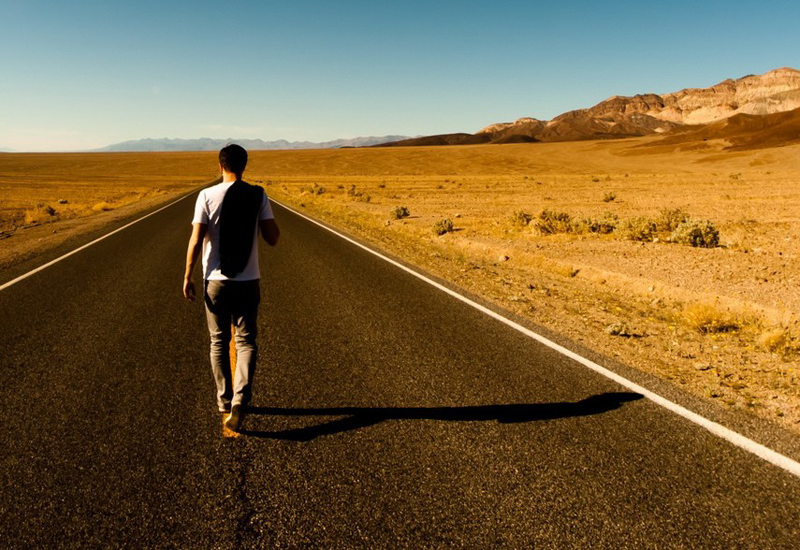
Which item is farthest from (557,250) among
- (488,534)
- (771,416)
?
(488,534)

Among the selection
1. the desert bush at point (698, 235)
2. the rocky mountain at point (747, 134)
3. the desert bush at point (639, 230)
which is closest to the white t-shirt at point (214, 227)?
the desert bush at point (698, 235)

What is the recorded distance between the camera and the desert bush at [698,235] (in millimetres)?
12281

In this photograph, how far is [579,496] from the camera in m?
3.02

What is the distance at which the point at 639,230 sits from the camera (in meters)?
13.6

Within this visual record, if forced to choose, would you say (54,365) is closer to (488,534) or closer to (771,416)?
(488,534)

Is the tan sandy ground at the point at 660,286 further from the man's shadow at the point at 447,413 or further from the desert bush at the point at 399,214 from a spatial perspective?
the man's shadow at the point at 447,413

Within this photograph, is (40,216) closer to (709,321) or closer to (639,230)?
(639,230)

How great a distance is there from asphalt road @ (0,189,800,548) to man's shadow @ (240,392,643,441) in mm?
19

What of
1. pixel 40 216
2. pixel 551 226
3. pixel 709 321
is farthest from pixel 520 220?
pixel 40 216

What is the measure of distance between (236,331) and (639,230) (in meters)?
12.7

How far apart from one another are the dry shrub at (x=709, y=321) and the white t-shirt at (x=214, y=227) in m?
5.84

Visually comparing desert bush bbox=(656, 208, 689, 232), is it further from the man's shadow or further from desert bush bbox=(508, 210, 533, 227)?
the man's shadow

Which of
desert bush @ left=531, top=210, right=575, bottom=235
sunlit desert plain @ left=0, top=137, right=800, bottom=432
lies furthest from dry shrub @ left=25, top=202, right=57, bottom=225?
desert bush @ left=531, top=210, right=575, bottom=235

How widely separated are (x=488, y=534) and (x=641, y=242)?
12.2m
